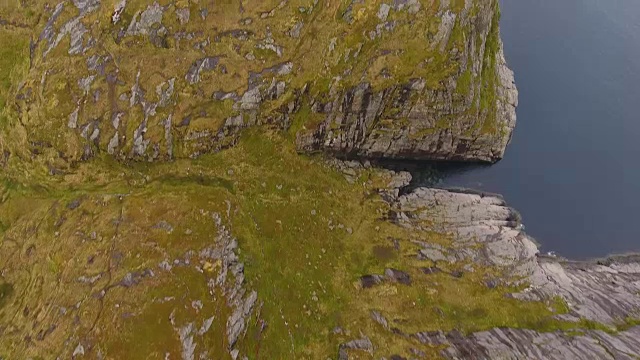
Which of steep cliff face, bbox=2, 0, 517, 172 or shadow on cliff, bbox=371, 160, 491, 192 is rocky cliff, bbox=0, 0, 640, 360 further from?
shadow on cliff, bbox=371, 160, 491, 192

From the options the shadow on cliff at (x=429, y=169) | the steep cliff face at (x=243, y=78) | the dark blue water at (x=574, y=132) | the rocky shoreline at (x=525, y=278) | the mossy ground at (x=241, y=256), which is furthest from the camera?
the shadow on cliff at (x=429, y=169)

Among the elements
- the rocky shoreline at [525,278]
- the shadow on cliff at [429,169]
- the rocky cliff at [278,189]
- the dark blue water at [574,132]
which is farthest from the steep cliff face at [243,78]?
the dark blue water at [574,132]

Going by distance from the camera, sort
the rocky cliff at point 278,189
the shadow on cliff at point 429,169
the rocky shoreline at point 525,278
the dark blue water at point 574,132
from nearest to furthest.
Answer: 1. the rocky shoreline at point 525,278
2. the rocky cliff at point 278,189
3. the dark blue water at point 574,132
4. the shadow on cliff at point 429,169

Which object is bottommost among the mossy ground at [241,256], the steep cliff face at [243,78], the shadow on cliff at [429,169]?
the mossy ground at [241,256]

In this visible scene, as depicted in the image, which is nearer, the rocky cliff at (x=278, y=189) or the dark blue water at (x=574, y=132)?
the rocky cliff at (x=278, y=189)

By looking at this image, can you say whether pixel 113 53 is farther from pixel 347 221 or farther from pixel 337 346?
pixel 337 346

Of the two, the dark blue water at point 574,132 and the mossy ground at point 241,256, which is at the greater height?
the dark blue water at point 574,132

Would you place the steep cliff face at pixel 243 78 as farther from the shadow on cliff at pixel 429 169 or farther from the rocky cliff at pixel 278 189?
the shadow on cliff at pixel 429 169
